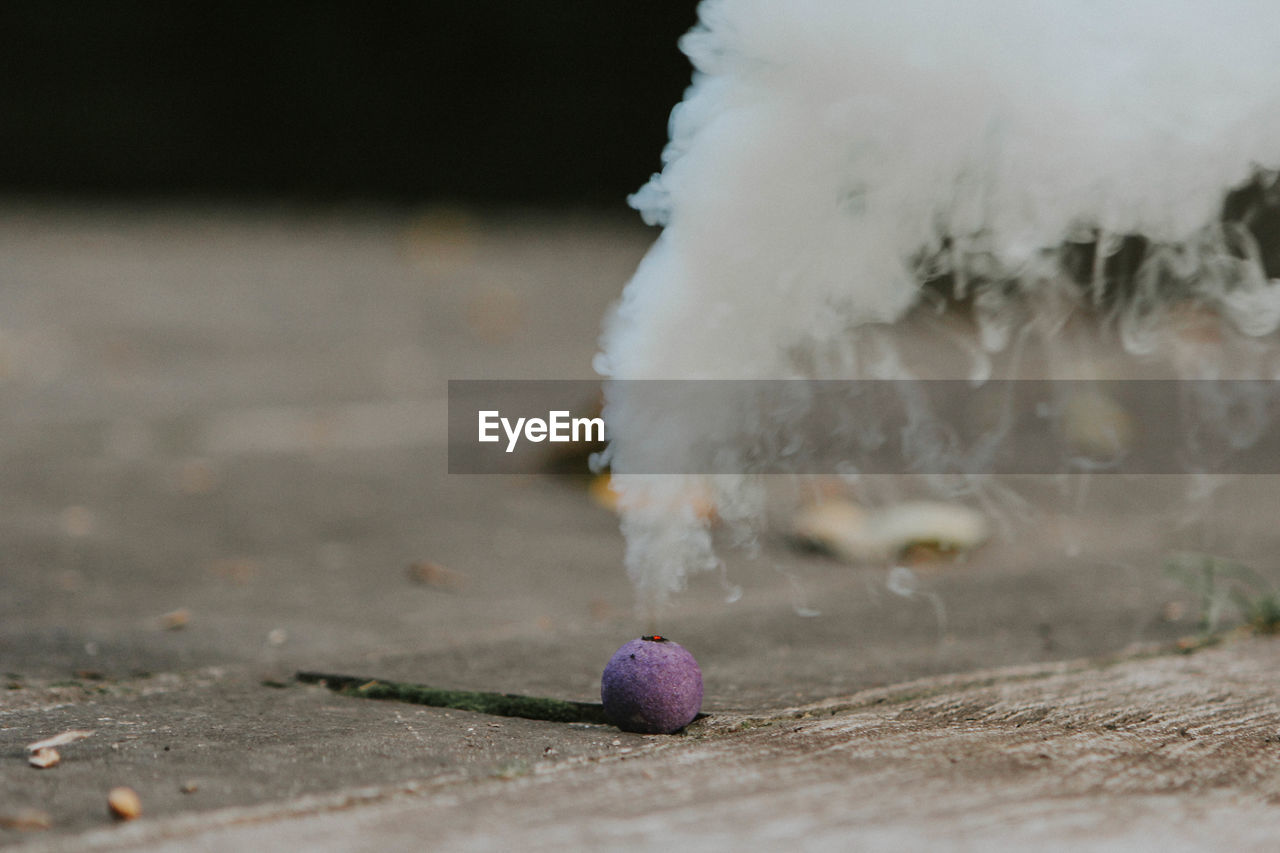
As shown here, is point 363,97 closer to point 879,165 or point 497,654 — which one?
point 497,654

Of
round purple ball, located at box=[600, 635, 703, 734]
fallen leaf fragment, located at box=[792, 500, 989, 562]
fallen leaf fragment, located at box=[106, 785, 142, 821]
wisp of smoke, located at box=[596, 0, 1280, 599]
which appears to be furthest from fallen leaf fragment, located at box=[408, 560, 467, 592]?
fallen leaf fragment, located at box=[106, 785, 142, 821]

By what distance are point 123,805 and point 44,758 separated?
0.31 meters

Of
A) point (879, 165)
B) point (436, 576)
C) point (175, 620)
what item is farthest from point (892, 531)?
point (175, 620)

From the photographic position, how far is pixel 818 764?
2072 millimetres

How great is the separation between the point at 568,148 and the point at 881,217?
31.3 feet

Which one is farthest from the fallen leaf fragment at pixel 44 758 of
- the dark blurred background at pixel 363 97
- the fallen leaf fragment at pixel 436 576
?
the dark blurred background at pixel 363 97

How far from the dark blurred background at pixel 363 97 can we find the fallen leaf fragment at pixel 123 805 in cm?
971

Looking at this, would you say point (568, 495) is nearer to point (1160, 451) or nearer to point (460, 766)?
point (1160, 451)

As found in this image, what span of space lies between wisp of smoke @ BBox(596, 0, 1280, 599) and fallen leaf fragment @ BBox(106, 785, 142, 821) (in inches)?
37.7

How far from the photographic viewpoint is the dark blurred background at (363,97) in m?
10.7

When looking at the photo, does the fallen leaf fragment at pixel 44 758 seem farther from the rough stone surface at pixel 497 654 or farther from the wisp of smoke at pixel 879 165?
the wisp of smoke at pixel 879 165

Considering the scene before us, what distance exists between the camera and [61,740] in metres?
2.14

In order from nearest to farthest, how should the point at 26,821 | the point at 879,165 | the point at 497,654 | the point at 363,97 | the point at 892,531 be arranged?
1. the point at 26,821
2. the point at 879,165
3. the point at 497,654
4. the point at 892,531
5. the point at 363,97

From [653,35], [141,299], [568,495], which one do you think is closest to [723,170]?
[568,495]
